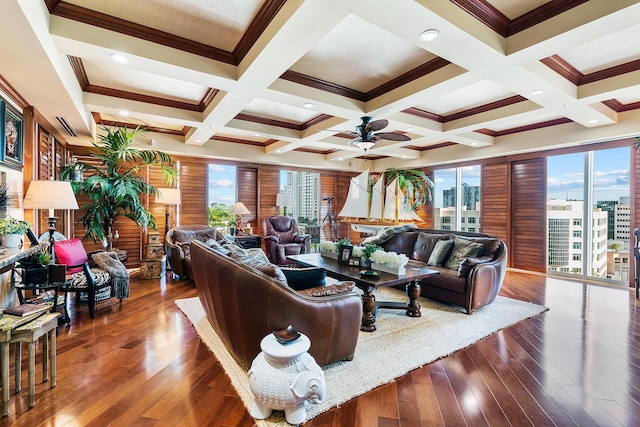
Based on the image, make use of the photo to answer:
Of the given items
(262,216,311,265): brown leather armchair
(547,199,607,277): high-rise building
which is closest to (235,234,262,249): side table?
(262,216,311,265): brown leather armchair

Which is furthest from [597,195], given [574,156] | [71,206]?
[71,206]

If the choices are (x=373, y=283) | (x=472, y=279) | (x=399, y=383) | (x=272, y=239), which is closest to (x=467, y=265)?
(x=472, y=279)

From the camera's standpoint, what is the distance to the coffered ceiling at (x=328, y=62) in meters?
2.12

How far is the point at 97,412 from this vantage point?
183cm

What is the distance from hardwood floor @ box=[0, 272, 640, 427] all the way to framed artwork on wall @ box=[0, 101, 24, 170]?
172 cm

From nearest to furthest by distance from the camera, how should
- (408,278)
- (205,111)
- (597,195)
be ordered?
1. (408,278)
2. (205,111)
3. (597,195)

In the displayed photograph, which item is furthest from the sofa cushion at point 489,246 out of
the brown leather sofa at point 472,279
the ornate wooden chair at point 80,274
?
the ornate wooden chair at point 80,274

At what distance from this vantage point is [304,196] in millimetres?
8516

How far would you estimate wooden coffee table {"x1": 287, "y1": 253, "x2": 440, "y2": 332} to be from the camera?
3.04m

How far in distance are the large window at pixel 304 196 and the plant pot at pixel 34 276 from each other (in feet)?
18.4

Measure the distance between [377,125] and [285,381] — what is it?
309cm

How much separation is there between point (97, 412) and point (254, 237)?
16.2 ft

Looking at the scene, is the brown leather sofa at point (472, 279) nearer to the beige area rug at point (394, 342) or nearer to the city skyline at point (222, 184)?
the beige area rug at point (394, 342)

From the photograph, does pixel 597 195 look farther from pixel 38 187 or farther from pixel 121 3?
pixel 38 187
